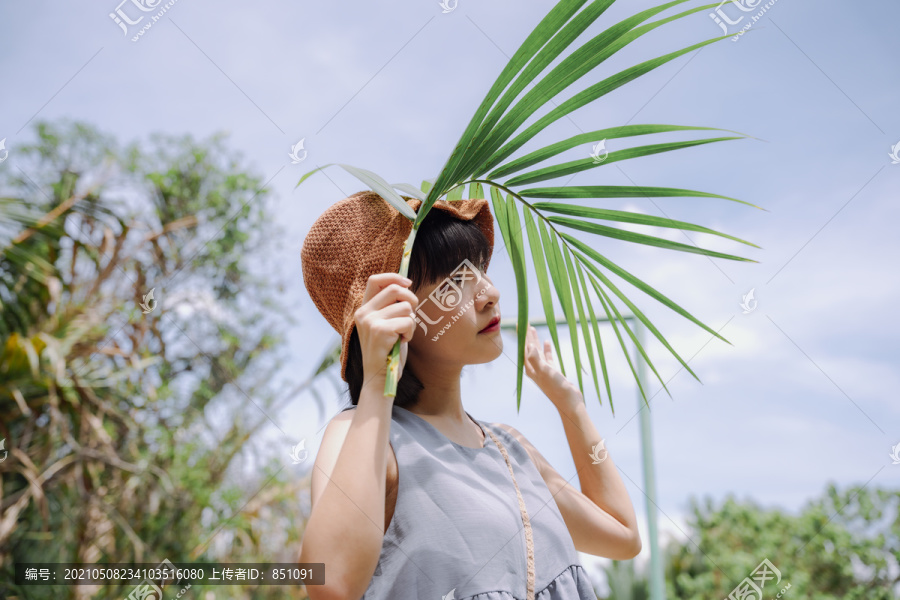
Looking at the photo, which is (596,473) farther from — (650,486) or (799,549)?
(799,549)

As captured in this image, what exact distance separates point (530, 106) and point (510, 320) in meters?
1.75

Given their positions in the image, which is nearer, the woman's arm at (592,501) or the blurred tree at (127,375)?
the woman's arm at (592,501)

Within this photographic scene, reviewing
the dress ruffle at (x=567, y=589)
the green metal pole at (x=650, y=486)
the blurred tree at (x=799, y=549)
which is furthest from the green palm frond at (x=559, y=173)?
the blurred tree at (x=799, y=549)

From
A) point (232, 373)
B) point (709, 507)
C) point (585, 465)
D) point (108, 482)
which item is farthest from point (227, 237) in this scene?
point (709, 507)

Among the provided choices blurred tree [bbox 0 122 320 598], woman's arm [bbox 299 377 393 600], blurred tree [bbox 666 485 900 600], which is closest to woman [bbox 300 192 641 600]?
woman's arm [bbox 299 377 393 600]

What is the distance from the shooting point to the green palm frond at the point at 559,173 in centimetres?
90

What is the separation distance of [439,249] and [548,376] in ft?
1.17

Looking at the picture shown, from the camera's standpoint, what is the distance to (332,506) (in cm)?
80

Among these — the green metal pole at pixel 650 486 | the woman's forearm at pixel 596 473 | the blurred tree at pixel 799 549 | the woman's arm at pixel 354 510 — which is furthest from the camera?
the blurred tree at pixel 799 549

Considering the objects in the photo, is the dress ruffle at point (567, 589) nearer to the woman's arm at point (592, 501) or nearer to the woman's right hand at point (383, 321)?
the woman's arm at point (592, 501)

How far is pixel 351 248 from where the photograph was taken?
109cm

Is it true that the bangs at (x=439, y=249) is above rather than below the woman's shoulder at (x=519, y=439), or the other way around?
above

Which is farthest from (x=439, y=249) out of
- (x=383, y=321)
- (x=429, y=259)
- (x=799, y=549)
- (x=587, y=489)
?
(x=799, y=549)

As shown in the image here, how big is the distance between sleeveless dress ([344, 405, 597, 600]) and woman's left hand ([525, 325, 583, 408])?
201 mm
